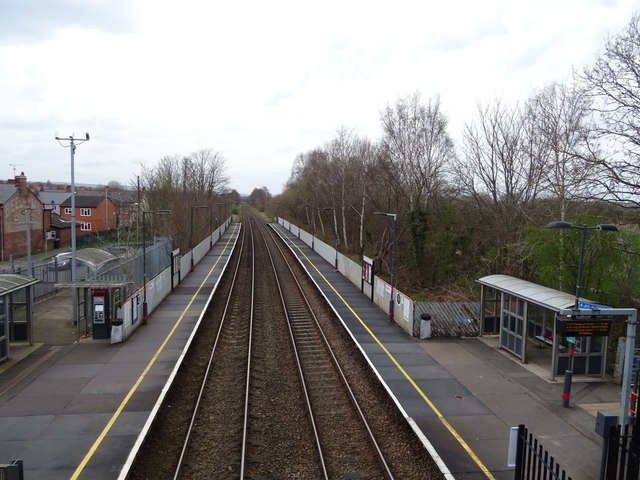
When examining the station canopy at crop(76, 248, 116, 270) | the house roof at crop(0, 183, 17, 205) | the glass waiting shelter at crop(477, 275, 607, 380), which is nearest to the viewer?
the glass waiting shelter at crop(477, 275, 607, 380)

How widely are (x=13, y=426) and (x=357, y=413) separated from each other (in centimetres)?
798

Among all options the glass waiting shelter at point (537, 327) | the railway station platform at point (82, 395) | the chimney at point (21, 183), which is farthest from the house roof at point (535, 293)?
the chimney at point (21, 183)

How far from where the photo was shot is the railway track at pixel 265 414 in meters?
10.2

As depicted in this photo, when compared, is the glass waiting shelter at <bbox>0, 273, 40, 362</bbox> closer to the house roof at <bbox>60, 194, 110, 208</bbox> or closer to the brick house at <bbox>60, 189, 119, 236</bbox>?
the brick house at <bbox>60, 189, 119, 236</bbox>

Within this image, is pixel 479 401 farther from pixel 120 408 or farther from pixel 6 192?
pixel 6 192

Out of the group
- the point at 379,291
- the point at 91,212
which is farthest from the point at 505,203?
the point at 91,212

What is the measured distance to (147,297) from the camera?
73.1 feet

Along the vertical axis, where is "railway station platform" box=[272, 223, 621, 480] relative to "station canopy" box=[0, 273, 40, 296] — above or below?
below

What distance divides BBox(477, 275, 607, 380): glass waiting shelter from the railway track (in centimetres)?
574

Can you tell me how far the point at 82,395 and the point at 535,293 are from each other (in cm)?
1360

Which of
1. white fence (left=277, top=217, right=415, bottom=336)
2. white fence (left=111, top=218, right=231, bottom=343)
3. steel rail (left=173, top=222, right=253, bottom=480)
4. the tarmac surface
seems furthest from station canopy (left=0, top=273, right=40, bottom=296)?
white fence (left=277, top=217, right=415, bottom=336)

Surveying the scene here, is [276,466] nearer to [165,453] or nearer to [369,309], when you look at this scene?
[165,453]

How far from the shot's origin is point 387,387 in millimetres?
13711

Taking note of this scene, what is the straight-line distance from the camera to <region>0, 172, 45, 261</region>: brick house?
46.9 meters
